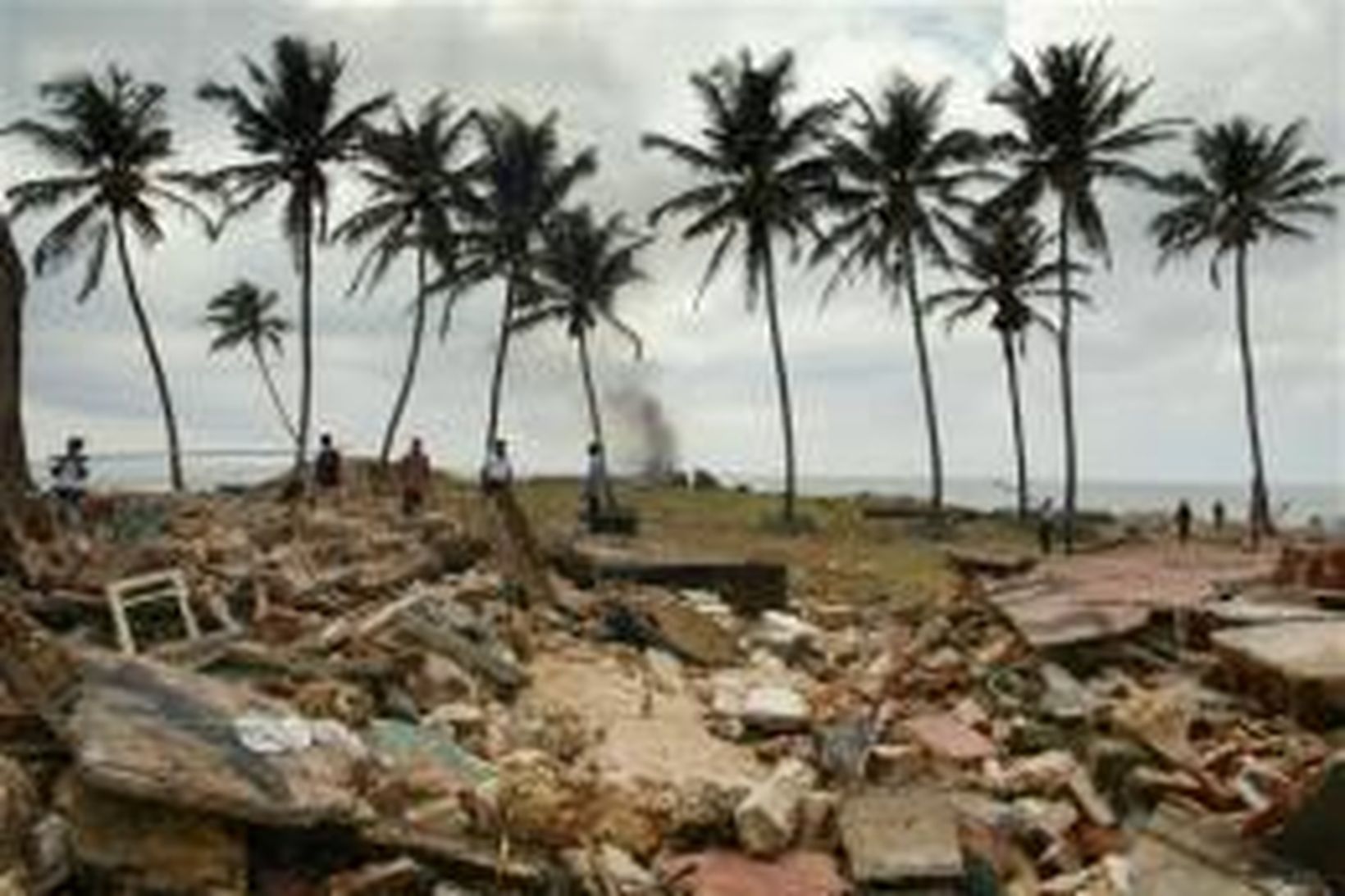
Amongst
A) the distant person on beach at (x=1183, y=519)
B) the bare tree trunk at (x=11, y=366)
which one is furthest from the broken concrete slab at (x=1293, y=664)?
the distant person on beach at (x=1183, y=519)

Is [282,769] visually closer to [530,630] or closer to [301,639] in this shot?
[301,639]

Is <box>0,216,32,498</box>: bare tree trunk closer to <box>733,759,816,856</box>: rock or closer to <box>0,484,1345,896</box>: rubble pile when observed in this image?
<box>0,484,1345,896</box>: rubble pile

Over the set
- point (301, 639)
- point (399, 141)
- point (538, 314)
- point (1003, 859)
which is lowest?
point (1003, 859)

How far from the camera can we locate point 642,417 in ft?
200

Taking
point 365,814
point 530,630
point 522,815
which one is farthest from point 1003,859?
point 530,630

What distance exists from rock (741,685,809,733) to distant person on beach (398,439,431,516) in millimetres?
13436

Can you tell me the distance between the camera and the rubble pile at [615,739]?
10734mm

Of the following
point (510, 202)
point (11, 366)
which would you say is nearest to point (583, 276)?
point (510, 202)

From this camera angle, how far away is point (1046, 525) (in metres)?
43.9

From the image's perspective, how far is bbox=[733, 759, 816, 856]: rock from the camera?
38.1 ft

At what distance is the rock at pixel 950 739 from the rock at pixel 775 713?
75 cm

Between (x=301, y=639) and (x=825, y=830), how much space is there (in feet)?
14.8

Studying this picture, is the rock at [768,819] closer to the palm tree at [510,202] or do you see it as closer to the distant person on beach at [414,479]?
the distant person on beach at [414,479]

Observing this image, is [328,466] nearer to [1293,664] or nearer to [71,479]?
[71,479]
